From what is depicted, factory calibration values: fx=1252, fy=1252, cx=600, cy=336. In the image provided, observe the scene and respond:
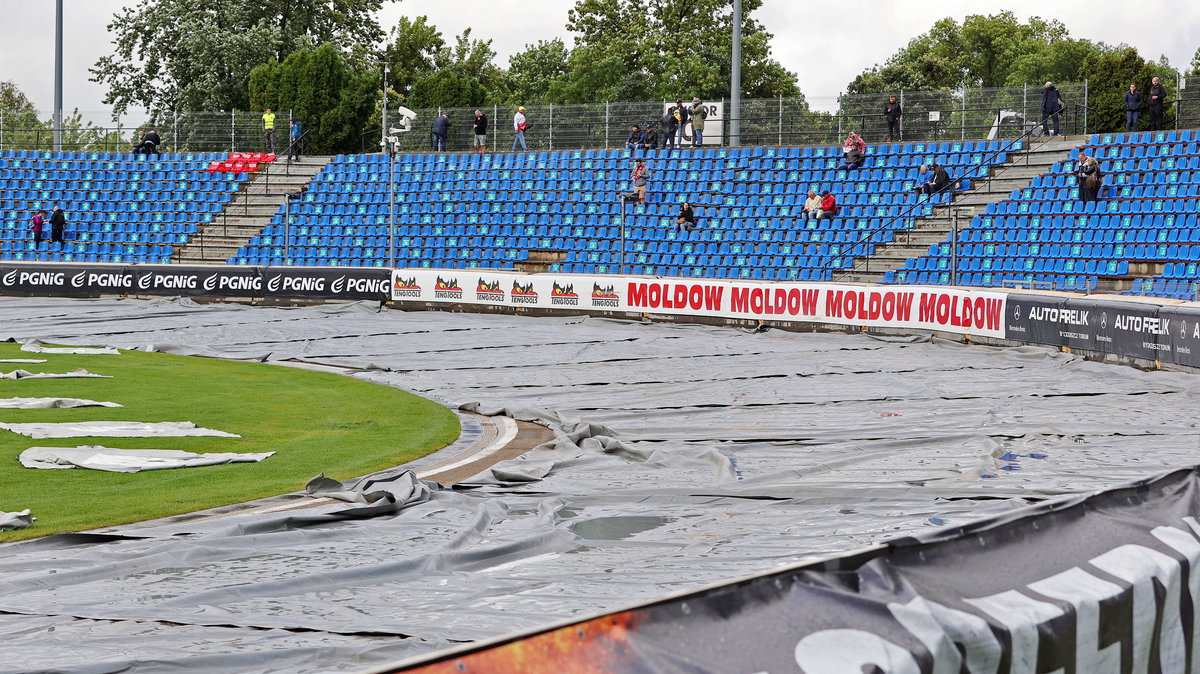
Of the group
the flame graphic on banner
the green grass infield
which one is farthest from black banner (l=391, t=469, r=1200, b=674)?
the green grass infield

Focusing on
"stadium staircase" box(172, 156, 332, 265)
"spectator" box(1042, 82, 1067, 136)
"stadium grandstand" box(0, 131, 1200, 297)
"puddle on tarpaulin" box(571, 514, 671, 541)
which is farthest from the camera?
"stadium staircase" box(172, 156, 332, 265)

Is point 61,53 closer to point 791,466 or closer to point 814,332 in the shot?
point 814,332

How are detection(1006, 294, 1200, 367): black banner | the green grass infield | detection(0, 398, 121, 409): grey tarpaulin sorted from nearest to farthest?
1. the green grass infield
2. detection(0, 398, 121, 409): grey tarpaulin
3. detection(1006, 294, 1200, 367): black banner

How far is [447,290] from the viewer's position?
33781 mm

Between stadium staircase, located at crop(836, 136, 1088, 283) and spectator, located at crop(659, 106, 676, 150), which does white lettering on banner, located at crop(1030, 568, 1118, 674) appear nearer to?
stadium staircase, located at crop(836, 136, 1088, 283)

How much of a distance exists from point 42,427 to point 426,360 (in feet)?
29.0

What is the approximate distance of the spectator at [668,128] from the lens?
3972cm

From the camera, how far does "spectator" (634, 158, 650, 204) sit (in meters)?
37.7

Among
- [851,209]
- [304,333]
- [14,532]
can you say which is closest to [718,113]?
[851,209]

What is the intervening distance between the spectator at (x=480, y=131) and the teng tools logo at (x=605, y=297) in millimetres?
13360

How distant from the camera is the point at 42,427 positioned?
45.8 ft

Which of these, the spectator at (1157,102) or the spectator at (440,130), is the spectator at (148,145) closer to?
the spectator at (440,130)

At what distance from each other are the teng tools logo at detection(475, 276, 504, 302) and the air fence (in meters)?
11.2

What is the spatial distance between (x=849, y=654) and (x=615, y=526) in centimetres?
559
